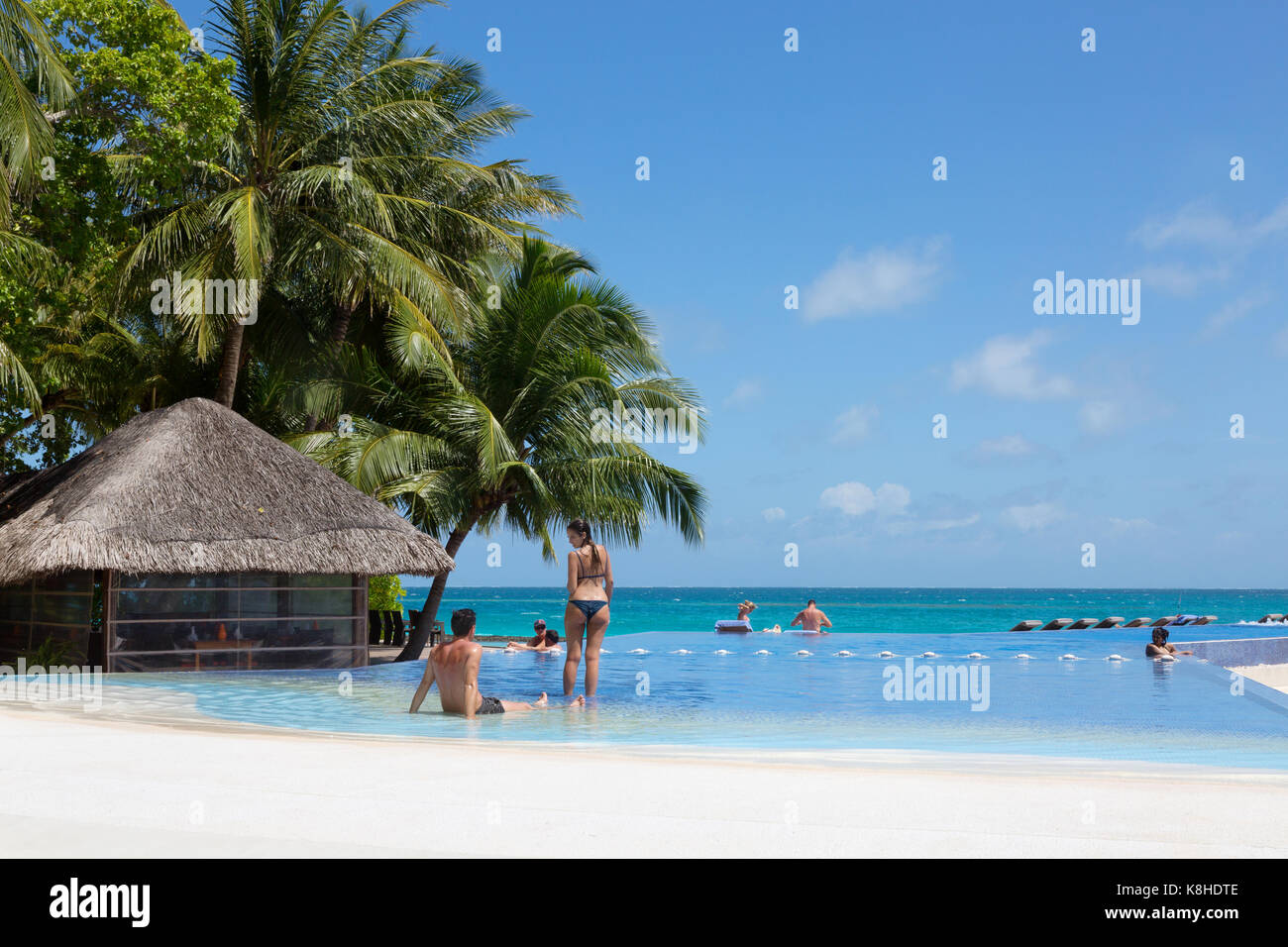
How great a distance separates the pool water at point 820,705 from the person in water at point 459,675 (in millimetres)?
145

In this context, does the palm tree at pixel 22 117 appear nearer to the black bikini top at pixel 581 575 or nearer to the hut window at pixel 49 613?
the hut window at pixel 49 613

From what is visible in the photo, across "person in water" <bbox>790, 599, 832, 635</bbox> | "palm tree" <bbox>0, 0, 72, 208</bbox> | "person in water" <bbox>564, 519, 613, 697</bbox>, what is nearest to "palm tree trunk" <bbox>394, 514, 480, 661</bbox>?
"person in water" <bbox>564, 519, 613, 697</bbox>

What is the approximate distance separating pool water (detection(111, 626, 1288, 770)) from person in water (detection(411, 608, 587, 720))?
0.14 meters

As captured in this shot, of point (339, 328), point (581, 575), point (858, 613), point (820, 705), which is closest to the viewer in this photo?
point (581, 575)

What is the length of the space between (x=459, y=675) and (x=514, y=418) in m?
7.95

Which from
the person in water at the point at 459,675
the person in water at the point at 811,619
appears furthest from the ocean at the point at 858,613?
Answer: the person in water at the point at 459,675

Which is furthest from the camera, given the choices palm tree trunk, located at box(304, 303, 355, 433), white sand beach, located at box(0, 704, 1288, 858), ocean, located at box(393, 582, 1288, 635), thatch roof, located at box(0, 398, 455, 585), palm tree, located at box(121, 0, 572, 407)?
ocean, located at box(393, 582, 1288, 635)

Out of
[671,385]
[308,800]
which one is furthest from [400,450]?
[308,800]

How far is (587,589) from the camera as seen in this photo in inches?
398

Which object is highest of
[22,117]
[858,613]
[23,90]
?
[23,90]

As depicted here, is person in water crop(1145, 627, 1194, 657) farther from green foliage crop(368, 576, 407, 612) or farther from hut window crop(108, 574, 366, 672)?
green foliage crop(368, 576, 407, 612)

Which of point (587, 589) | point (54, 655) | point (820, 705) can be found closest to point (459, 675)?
point (587, 589)

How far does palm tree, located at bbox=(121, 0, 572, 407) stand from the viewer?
1445 cm

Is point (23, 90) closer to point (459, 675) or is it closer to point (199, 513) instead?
point (199, 513)
